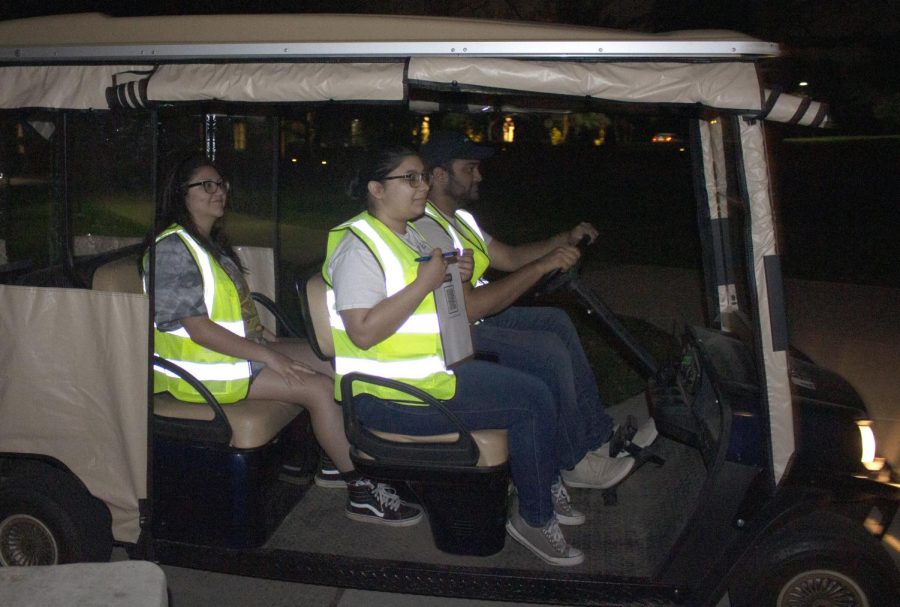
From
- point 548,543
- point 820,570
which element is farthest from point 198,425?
point 820,570

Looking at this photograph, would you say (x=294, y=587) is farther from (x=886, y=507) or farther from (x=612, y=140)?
(x=612, y=140)

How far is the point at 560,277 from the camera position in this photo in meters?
3.52

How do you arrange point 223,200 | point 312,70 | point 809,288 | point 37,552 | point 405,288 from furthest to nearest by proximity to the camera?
point 809,288 < point 223,200 < point 37,552 < point 405,288 < point 312,70

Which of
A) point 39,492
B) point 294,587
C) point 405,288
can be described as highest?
point 405,288

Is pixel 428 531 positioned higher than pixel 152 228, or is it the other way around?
pixel 152 228

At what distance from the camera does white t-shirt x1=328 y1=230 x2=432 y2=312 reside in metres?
2.95

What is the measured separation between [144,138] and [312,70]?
601mm

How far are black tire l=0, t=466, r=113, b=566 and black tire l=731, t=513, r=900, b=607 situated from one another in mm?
2156

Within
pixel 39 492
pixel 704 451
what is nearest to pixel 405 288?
pixel 704 451

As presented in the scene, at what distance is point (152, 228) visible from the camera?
288 centimetres

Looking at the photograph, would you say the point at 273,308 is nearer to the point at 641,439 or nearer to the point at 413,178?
the point at 413,178

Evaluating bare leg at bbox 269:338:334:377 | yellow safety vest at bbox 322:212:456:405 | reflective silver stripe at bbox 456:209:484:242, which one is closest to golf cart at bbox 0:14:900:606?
yellow safety vest at bbox 322:212:456:405

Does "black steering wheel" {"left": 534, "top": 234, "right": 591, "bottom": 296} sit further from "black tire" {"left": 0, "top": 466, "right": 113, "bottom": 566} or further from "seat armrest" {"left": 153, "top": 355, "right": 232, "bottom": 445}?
"black tire" {"left": 0, "top": 466, "right": 113, "bottom": 566}

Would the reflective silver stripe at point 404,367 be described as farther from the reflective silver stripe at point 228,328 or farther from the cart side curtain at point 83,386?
the cart side curtain at point 83,386
